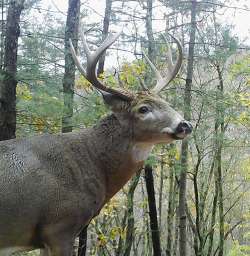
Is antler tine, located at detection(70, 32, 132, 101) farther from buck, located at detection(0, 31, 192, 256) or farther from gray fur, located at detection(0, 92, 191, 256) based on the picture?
gray fur, located at detection(0, 92, 191, 256)

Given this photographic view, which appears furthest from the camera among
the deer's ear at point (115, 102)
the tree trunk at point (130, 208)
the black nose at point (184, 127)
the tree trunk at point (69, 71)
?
the tree trunk at point (130, 208)

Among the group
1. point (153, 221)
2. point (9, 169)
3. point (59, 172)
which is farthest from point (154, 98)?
point (153, 221)

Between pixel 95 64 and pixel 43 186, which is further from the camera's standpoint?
pixel 95 64

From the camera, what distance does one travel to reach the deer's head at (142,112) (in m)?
4.43

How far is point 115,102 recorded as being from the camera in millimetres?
4684

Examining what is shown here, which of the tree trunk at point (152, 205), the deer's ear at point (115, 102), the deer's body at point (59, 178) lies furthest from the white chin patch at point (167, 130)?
the tree trunk at point (152, 205)

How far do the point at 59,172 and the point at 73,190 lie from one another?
0.20 meters

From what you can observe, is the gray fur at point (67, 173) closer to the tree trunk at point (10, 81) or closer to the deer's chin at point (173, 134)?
the deer's chin at point (173, 134)

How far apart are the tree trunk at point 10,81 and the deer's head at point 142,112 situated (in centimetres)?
198

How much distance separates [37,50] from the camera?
873cm

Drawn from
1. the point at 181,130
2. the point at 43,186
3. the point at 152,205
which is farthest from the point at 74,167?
the point at 152,205

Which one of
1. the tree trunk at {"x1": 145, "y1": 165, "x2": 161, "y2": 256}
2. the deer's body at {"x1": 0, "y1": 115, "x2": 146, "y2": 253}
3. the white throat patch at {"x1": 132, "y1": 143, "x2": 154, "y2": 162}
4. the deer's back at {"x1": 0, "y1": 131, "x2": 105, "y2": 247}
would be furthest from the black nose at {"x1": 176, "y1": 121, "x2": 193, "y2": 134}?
the tree trunk at {"x1": 145, "y1": 165, "x2": 161, "y2": 256}

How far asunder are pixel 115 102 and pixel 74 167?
0.82 metres

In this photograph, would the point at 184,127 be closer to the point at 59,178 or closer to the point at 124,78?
the point at 59,178
